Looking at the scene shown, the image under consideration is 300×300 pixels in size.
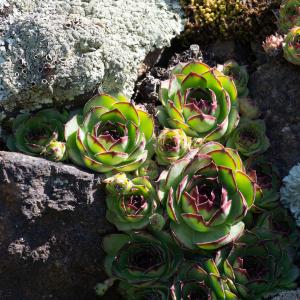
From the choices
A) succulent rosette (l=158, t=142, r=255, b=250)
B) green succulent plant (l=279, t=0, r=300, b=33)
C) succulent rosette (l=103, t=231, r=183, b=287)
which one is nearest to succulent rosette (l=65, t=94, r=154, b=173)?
succulent rosette (l=158, t=142, r=255, b=250)

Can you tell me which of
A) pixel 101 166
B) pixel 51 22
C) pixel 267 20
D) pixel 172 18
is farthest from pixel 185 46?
pixel 101 166

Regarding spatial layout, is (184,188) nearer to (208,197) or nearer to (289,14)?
(208,197)

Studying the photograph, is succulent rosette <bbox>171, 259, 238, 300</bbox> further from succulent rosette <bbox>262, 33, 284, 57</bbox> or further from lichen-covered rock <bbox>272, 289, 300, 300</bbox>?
succulent rosette <bbox>262, 33, 284, 57</bbox>

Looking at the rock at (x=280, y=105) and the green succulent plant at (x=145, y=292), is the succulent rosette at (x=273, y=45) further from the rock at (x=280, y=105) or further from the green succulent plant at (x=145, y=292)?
the green succulent plant at (x=145, y=292)

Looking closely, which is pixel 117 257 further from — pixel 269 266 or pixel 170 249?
pixel 269 266

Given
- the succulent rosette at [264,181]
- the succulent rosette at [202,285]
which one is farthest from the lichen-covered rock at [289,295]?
the succulent rosette at [264,181]

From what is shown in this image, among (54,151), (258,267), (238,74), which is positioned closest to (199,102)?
(238,74)
